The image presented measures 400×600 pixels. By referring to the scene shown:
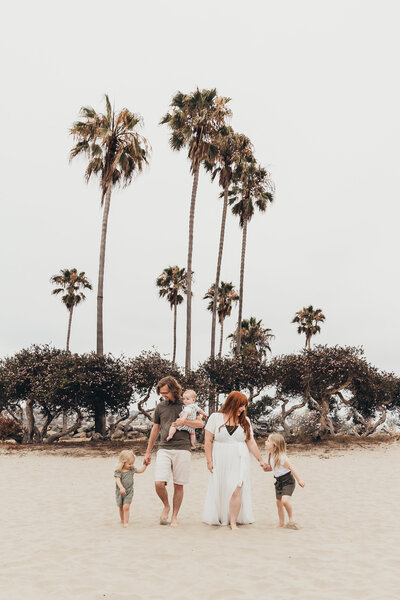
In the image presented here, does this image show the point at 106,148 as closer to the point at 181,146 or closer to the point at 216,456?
the point at 181,146

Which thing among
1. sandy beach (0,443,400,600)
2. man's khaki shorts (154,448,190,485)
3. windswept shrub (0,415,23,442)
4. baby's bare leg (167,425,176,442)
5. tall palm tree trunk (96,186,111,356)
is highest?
tall palm tree trunk (96,186,111,356)

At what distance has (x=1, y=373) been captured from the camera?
28.8 m

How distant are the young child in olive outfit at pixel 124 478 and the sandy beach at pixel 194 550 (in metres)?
0.31

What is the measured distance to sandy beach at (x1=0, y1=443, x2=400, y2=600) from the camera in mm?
4525

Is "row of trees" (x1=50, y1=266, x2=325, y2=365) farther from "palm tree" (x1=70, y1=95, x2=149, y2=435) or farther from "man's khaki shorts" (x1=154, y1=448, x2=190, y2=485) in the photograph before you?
"man's khaki shorts" (x1=154, y1=448, x2=190, y2=485)

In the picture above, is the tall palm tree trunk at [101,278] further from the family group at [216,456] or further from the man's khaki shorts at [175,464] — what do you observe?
the man's khaki shorts at [175,464]

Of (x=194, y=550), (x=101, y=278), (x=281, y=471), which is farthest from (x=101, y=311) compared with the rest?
(x=194, y=550)

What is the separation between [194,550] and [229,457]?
4.46ft

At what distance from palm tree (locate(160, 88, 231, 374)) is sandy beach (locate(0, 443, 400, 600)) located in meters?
19.2

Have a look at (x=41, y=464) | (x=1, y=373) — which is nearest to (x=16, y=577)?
(x=41, y=464)

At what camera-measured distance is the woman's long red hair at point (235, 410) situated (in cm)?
673

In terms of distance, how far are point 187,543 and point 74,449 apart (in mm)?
18663

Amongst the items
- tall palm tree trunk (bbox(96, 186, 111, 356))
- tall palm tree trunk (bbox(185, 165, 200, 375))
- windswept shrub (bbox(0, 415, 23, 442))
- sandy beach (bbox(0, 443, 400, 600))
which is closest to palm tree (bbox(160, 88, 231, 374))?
tall palm tree trunk (bbox(185, 165, 200, 375))

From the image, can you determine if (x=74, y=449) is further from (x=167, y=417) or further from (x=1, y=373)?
(x=167, y=417)
